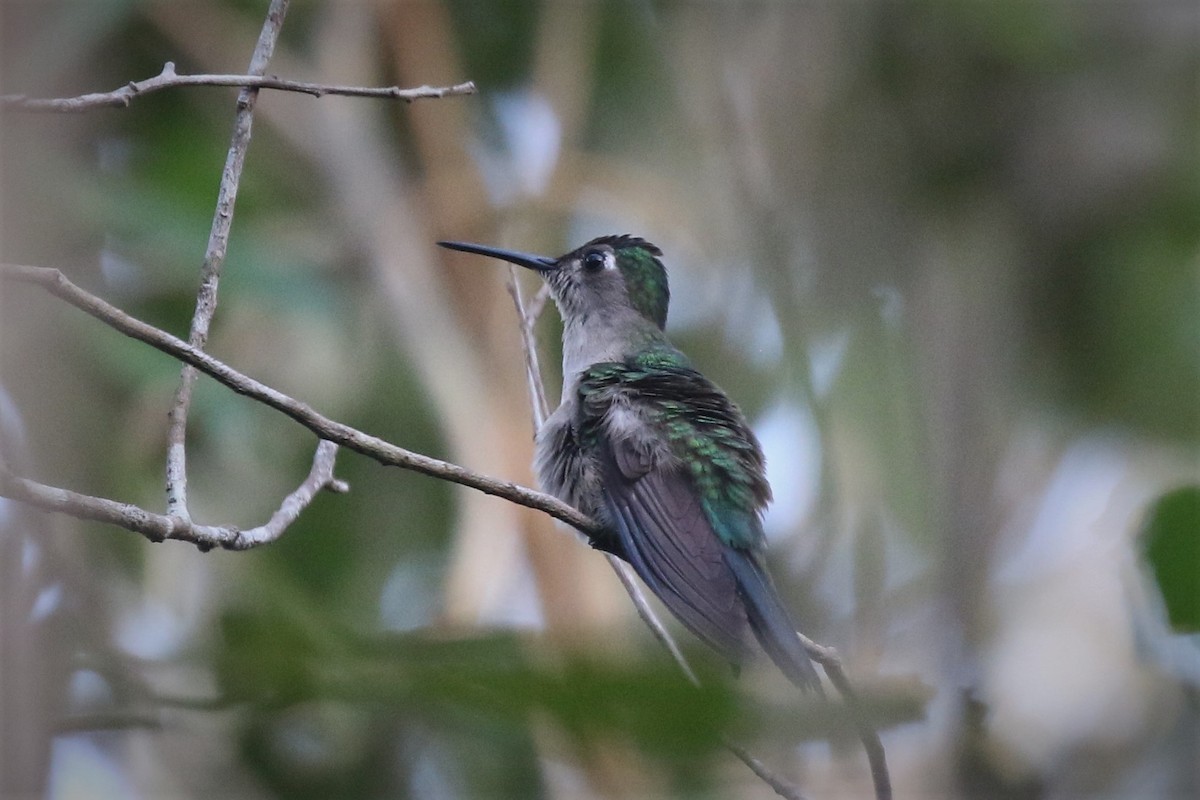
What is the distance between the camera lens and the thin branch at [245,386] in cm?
168

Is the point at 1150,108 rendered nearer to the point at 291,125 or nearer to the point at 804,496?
the point at 804,496

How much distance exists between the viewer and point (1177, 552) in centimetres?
142

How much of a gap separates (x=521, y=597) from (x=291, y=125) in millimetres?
2269

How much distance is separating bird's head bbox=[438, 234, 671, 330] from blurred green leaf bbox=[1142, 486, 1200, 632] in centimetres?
281

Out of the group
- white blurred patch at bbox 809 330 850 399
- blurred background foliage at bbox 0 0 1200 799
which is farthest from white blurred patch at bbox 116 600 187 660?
white blurred patch at bbox 809 330 850 399

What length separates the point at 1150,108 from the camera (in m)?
6.80

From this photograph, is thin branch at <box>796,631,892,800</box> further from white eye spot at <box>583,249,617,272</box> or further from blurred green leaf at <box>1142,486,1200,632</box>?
white eye spot at <box>583,249,617,272</box>

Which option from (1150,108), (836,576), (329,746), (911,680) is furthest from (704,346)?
(911,680)

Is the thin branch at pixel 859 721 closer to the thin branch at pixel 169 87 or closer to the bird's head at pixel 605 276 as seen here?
the thin branch at pixel 169 87

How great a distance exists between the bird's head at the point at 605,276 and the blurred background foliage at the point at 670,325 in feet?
1.33

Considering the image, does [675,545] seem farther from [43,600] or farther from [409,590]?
[409,590]

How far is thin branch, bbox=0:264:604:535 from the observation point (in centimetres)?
168

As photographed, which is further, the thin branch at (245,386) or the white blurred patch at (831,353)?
the white blurred patch at (831,353)

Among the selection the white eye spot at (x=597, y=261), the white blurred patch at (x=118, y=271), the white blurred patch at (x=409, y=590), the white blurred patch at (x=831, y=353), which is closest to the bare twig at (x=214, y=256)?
the white eye spot at (x=597, y=261)
